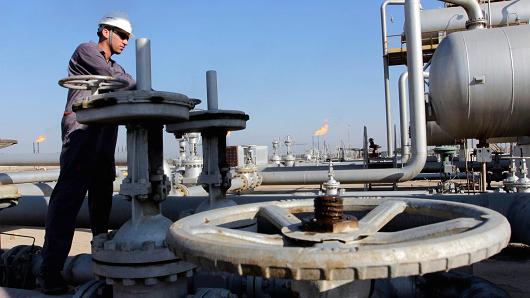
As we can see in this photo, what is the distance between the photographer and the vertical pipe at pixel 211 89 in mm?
2676

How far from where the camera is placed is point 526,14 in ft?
28.7

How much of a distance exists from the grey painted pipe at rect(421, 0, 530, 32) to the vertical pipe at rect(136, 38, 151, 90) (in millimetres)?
8801

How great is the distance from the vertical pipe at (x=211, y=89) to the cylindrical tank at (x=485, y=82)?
8.06ft

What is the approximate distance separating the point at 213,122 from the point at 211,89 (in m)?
0.27

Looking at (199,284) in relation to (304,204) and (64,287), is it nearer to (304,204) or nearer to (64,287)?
(64,287)

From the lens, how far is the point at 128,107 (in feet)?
5.99

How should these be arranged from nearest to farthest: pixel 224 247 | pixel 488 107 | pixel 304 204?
pixel 224 247, pixel 304 204, pixel 488 107

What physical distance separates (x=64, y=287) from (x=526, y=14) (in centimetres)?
957

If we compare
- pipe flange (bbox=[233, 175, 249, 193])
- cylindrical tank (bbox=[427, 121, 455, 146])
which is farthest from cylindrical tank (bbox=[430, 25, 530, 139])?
cylindrical tank (bbox=[427, 121, 455, 146])

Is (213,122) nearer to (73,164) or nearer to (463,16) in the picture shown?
(73,164)

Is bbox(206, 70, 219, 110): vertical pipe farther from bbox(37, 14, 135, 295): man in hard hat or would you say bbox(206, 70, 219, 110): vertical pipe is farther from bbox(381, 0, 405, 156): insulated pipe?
bbox(381, 0, 405, 156): insulated pipe

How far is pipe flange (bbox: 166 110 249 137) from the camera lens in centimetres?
Result: 252

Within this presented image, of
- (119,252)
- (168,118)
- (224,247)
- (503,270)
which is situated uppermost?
(168,118)

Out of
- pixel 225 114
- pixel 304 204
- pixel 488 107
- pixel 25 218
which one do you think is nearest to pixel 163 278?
pixel 304 204
